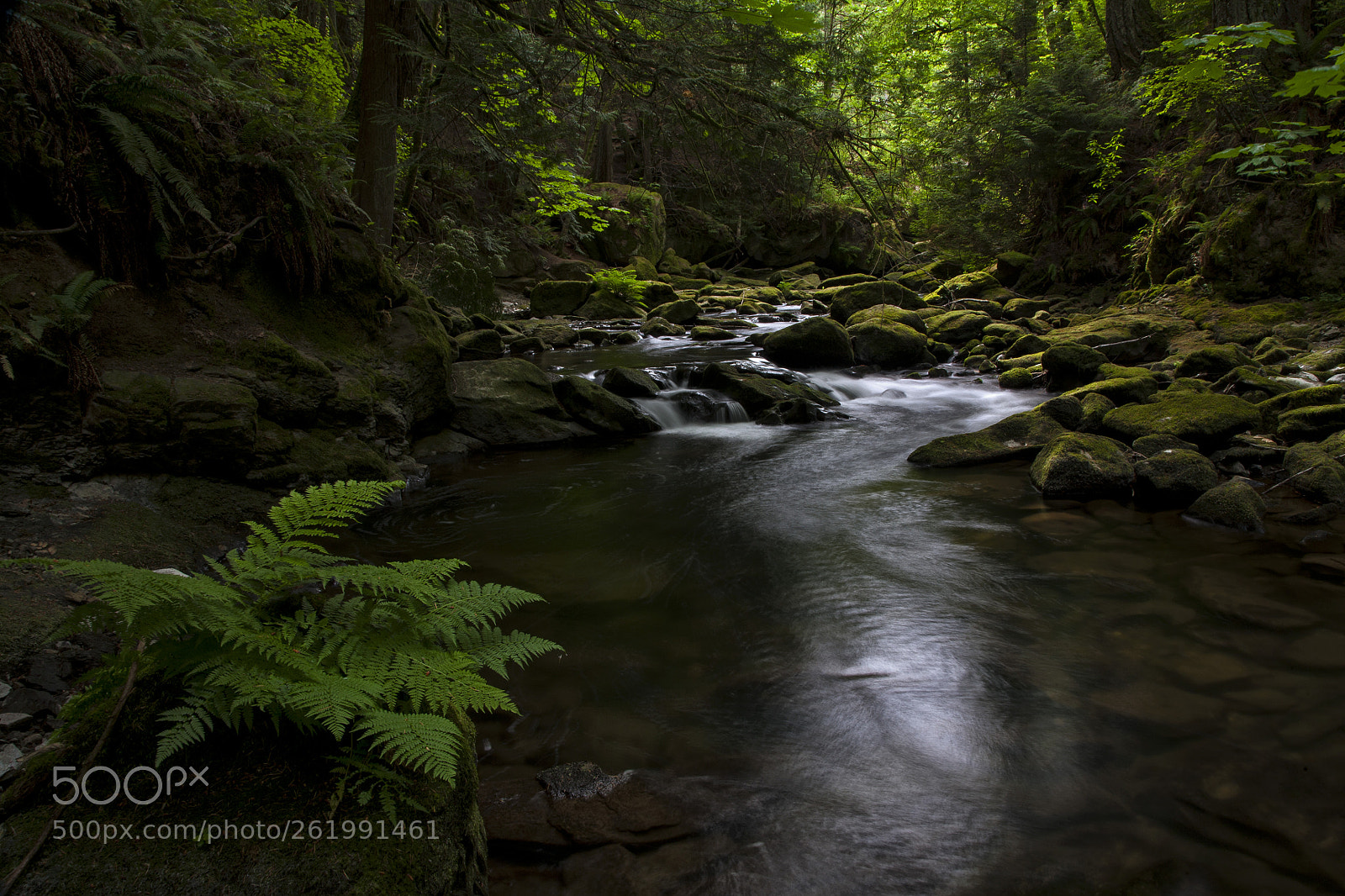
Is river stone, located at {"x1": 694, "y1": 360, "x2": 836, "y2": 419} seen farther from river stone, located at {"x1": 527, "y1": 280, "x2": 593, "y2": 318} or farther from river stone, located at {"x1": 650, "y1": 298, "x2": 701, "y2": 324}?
river stone, located at {"x1": 527, "y1": 280, "x2": 593, "y2": 318}

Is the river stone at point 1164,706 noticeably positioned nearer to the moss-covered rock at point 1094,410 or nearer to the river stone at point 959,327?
the moss-covered rock at point 1094,410

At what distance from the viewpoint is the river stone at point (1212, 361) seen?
8.55m

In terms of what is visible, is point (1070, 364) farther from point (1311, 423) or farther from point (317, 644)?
point (317, 644)

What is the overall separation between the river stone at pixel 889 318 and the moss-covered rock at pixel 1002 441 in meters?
6.08

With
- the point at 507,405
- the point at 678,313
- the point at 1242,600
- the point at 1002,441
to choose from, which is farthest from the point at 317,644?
the point at 678,313

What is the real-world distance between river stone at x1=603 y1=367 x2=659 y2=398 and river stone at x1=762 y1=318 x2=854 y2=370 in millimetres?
3870

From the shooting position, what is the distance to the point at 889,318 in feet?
44.4

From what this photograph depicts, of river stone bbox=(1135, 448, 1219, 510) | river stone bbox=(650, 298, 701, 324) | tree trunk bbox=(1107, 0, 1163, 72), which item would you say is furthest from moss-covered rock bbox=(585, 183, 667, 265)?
river stone bbox=(1135, 448, 1219, 510)

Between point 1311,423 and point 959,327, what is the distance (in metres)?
8.36

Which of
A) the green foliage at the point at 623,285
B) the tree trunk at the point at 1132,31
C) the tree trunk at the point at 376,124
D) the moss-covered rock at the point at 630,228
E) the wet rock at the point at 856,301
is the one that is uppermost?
the tree trunk at the point at 1132,31

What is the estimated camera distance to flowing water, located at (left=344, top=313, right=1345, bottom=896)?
2.34 m

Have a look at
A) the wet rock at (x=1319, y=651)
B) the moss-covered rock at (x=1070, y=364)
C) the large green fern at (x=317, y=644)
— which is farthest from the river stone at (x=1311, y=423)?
the large green fern at (x=317, y=644)

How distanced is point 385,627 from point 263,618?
1.10ft
